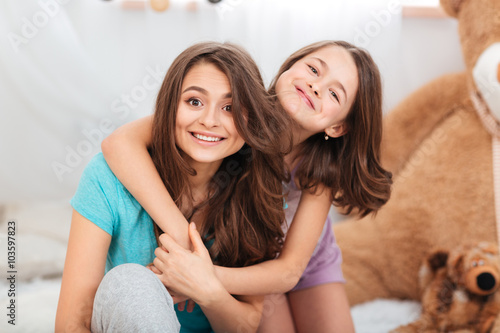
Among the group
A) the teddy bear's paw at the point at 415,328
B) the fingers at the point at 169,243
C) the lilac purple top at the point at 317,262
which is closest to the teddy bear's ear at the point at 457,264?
the teddy bear's paw at the point at 415,328

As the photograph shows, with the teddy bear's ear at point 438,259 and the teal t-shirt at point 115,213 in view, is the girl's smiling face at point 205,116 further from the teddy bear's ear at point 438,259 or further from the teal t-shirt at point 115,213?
the teddy bear's ear at point 438,259

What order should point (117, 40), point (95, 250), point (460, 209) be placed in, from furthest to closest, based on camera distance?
1. point (117, 40)
2. point (460, 209)
3. point (95, 250)

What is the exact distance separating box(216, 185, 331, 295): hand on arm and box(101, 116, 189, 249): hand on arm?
11 centimetres

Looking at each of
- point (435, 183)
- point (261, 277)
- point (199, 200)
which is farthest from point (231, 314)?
point (435, 183)

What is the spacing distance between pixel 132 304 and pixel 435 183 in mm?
1096

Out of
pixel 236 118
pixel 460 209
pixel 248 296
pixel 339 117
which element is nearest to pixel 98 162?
pixel 236 118

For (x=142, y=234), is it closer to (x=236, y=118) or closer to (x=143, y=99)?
(x=236, y=118)

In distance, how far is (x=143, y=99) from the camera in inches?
66.4

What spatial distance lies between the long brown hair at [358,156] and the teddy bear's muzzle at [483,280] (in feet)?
1.10

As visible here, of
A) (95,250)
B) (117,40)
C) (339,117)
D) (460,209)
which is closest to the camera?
(95,250)

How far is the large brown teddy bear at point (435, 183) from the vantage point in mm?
1460

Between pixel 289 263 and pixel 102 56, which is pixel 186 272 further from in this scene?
pixel 102 56

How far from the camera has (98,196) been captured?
0.95 m

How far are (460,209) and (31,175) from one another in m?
1.36
